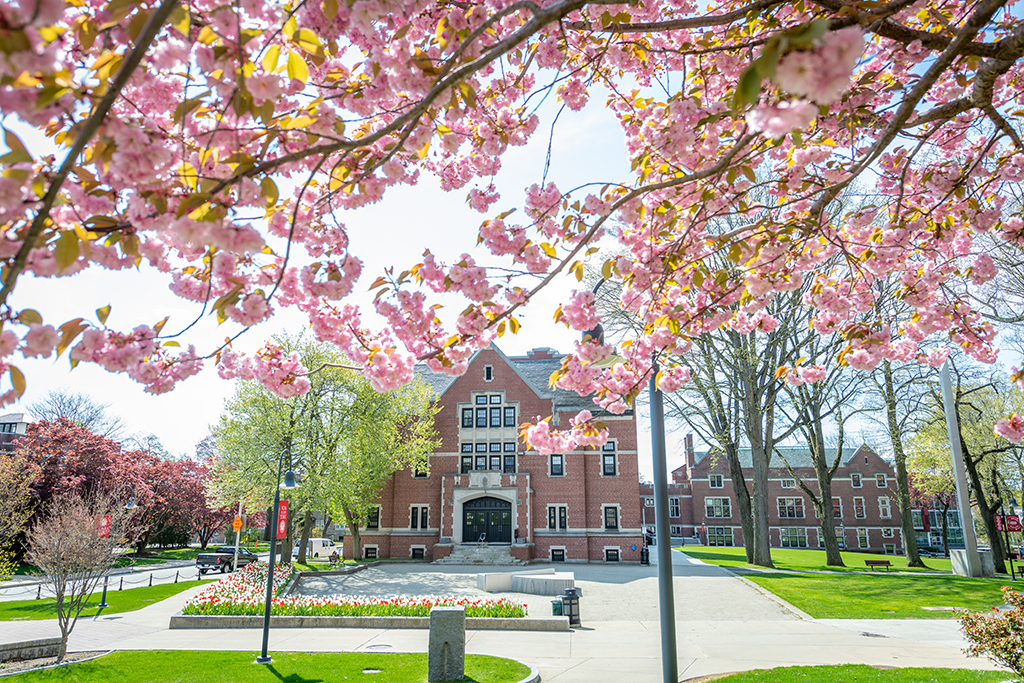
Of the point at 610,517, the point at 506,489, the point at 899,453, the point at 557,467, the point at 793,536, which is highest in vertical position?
the point at 899,453

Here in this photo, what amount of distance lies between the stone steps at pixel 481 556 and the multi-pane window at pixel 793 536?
128ft

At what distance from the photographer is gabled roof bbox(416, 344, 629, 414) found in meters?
34.6

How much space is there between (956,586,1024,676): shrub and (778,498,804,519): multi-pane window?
56.6 metres

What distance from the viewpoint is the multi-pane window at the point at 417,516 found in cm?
3330

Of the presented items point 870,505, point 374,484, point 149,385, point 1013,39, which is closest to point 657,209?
point 1013,39

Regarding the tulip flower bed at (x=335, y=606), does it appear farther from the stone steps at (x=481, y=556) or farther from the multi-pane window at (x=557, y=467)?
the multi-pane window at (x=557, y=467)

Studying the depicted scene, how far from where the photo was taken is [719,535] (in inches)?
2371

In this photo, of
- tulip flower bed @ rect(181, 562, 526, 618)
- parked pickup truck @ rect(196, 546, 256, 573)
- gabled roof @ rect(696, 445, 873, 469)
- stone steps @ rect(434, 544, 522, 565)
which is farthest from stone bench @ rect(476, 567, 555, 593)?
gabled roof @ rect(696, 445, 873, 469)

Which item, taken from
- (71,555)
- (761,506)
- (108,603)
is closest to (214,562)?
(108,603)

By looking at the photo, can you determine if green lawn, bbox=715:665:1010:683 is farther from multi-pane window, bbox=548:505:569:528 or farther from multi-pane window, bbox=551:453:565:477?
multi-pane window, bbox=551:453:565:477

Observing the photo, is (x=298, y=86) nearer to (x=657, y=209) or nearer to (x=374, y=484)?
(x=657, y=209)

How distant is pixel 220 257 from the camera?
10.6 ft

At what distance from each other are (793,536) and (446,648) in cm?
5817

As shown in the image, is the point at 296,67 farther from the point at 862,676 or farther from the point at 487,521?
the point at 487,521
